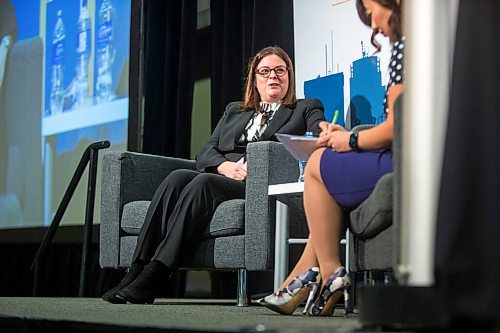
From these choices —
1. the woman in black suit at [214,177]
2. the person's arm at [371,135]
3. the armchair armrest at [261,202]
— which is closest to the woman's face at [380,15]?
the person's arm at [371,135]

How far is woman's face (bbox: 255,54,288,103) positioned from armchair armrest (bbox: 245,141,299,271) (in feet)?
1.49

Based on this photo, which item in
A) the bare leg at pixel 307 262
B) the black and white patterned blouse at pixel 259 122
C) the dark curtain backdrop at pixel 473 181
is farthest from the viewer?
the black and white patterned blouse at pixel 259 122

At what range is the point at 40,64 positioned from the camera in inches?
199

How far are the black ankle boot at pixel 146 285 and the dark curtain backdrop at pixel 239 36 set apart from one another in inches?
56.5

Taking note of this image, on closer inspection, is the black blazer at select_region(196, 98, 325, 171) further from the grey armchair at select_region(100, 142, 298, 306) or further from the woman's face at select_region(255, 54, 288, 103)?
the grey armchair at select_region(100, 142, 298, 306)

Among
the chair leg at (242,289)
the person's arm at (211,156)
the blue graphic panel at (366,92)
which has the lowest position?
the chair leg at (242,289)

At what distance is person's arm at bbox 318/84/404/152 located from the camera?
6.11 feet

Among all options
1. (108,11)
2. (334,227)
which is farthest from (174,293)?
(334,227)

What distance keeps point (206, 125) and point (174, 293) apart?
0.92 metres

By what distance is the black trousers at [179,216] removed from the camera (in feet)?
9.70

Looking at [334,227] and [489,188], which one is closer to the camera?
[489,188]

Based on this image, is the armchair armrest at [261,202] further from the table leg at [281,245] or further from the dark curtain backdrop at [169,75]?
the dark curtain backdrop at [169,75]

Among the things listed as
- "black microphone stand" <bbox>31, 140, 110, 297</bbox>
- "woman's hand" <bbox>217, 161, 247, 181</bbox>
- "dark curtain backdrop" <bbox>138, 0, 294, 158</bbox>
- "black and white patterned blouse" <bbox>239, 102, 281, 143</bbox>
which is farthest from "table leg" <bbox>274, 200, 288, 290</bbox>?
"dark curtain backdrop" <bbox>138, 0, 294, 158</bbox>

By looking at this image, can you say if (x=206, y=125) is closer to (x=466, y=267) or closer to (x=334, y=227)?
(x=334, y=227)
